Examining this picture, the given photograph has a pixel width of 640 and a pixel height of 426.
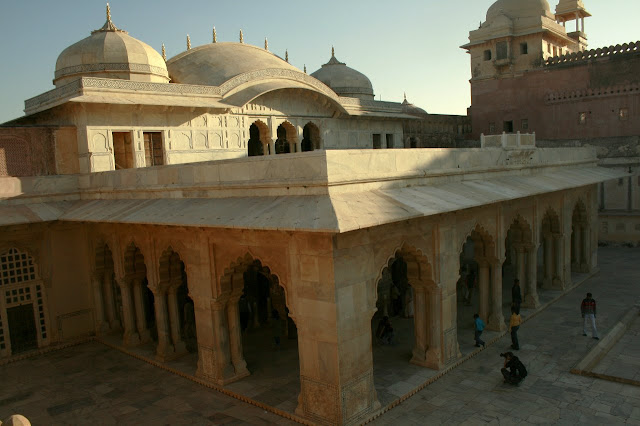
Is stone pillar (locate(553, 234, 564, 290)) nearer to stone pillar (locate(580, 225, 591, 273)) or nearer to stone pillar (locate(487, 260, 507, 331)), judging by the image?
stone pillar (locate(580, 225, 591, 273))

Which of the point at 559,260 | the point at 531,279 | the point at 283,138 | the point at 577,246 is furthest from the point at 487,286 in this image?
the point at 283,138

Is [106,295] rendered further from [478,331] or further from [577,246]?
[577,246]

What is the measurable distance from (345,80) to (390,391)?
1802 centimetres

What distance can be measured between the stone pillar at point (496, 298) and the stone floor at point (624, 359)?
230 centimetres

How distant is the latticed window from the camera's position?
12.9 metres

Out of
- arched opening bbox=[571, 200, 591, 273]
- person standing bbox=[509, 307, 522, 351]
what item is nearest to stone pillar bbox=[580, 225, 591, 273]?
arched opening bbox=[571, 200, 591, 273]

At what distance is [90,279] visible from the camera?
14164 mm

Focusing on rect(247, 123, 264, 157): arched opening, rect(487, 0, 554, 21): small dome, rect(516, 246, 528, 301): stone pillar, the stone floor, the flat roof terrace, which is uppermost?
rect(487, 0, 554, 21): small dome

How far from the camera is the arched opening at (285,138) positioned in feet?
63.9

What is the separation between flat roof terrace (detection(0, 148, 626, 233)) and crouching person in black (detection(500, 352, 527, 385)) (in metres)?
2.93

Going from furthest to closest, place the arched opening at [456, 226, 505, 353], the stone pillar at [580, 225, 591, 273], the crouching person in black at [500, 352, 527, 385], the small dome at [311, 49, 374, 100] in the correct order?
the small dome at [311, 49, 374, 100], the stone pillar at [580, 225, 591, 273], the arched opening at [456, 226, 505, 353], the crouching person in black at [500, 352, 527, 385]

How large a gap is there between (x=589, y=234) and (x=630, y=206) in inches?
268

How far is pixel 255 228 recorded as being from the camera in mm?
7801

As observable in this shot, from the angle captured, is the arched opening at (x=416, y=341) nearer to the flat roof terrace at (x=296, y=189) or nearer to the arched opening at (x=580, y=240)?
the flat roof terrace at (x=296, y=189)
